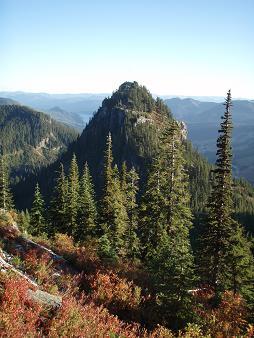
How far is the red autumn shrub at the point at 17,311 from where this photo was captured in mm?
8805

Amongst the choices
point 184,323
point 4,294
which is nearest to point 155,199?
point 184,323

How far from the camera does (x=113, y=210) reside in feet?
146

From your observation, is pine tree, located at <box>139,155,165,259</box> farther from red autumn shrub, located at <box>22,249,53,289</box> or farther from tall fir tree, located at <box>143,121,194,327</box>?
red autumn shrub, located at <box>22,249,53,289</box>

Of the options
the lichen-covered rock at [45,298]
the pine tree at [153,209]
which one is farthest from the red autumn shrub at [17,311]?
the pine tree at [153,209]

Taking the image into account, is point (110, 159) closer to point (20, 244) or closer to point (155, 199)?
point (155, 199)

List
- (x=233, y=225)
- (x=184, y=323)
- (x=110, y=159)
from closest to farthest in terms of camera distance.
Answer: (x=184, y=323) → (x=233, y=225) → (x=110, y=159)

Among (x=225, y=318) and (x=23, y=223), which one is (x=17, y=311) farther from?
(x=23, y=223)

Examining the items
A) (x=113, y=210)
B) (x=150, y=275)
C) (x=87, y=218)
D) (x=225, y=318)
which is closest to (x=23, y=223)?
(x=87, y=218)

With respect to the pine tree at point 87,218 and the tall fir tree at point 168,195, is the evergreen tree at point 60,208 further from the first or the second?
the tall fir tree at point 168,195

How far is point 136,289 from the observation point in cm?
1521

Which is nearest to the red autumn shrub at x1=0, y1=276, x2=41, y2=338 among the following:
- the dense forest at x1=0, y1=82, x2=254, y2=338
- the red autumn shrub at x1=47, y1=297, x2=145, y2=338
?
the dense forest at x1=0, y1=82, x2=254, y2=338

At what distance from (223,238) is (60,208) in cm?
3270

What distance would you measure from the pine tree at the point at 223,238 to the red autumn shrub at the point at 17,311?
62.9ft

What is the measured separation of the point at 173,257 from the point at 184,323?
2.79m
